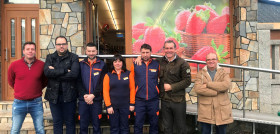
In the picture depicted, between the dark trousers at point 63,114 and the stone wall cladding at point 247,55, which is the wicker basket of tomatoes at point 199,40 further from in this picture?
the dark trousers at point 63,114

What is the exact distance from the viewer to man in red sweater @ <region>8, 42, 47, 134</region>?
9.46 ft

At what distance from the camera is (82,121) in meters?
3.03

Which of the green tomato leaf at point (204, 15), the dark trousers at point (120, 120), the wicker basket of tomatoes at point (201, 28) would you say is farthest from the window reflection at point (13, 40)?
the green tomato leaf at point (204, 15)

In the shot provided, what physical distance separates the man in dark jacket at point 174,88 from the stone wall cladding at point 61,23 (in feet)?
7.69

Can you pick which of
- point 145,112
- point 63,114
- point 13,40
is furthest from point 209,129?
point 13,40

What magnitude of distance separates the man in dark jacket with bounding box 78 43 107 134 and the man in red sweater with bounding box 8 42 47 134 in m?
0.55

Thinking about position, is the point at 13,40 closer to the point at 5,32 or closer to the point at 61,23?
the point at 5,32

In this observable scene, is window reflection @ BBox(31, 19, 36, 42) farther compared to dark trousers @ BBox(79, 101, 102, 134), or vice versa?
window reflection @ BBox(31, 19, 36, 42)

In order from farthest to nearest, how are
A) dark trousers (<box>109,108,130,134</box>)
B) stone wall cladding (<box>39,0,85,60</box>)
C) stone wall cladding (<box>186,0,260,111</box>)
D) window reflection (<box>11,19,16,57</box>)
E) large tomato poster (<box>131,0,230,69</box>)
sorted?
large tomato poster (<box>131,0,230,69</box>), window reflection (<box>11,19,16,57</box>), stone wall cladding (<box>186,0,260,111</box>), stone wall cladding (<box>39,0,85,60</box>), dark trousers (<box>109,108,130,134</box>)

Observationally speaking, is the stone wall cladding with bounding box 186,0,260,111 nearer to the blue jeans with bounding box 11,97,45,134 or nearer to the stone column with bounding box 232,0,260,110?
the stone column with bounding box 232,0,260,110

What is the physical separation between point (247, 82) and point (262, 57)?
0.64 m

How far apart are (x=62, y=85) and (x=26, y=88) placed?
0.44m

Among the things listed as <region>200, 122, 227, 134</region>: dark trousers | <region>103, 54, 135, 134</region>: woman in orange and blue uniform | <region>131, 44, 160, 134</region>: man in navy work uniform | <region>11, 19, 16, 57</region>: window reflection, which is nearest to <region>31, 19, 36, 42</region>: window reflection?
<region>11, 19, 16, 57</region>: window reflection

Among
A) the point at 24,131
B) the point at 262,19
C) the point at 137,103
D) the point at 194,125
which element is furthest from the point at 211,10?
the point at 24,131
